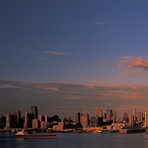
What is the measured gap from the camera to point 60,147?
101250 millimetres

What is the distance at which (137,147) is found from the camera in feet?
327

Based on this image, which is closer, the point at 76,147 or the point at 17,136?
the point at 76,147

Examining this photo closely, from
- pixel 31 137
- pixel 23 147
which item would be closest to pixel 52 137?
pixel 31 137

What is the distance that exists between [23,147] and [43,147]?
6.52m

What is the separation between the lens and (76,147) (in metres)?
101

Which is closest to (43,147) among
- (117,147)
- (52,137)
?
(117,147)

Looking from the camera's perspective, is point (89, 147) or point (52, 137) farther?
point (52, 137)

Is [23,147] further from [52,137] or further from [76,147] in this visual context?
[52,137]

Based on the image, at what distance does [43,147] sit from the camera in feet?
333

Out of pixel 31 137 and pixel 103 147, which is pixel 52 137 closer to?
pixel 31 137

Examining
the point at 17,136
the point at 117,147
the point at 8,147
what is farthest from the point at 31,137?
the point at 117,147

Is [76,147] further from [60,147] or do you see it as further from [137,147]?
[137,147]

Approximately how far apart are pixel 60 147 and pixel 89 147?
922 centimetres

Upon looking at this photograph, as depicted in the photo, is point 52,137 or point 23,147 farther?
point 52,137
